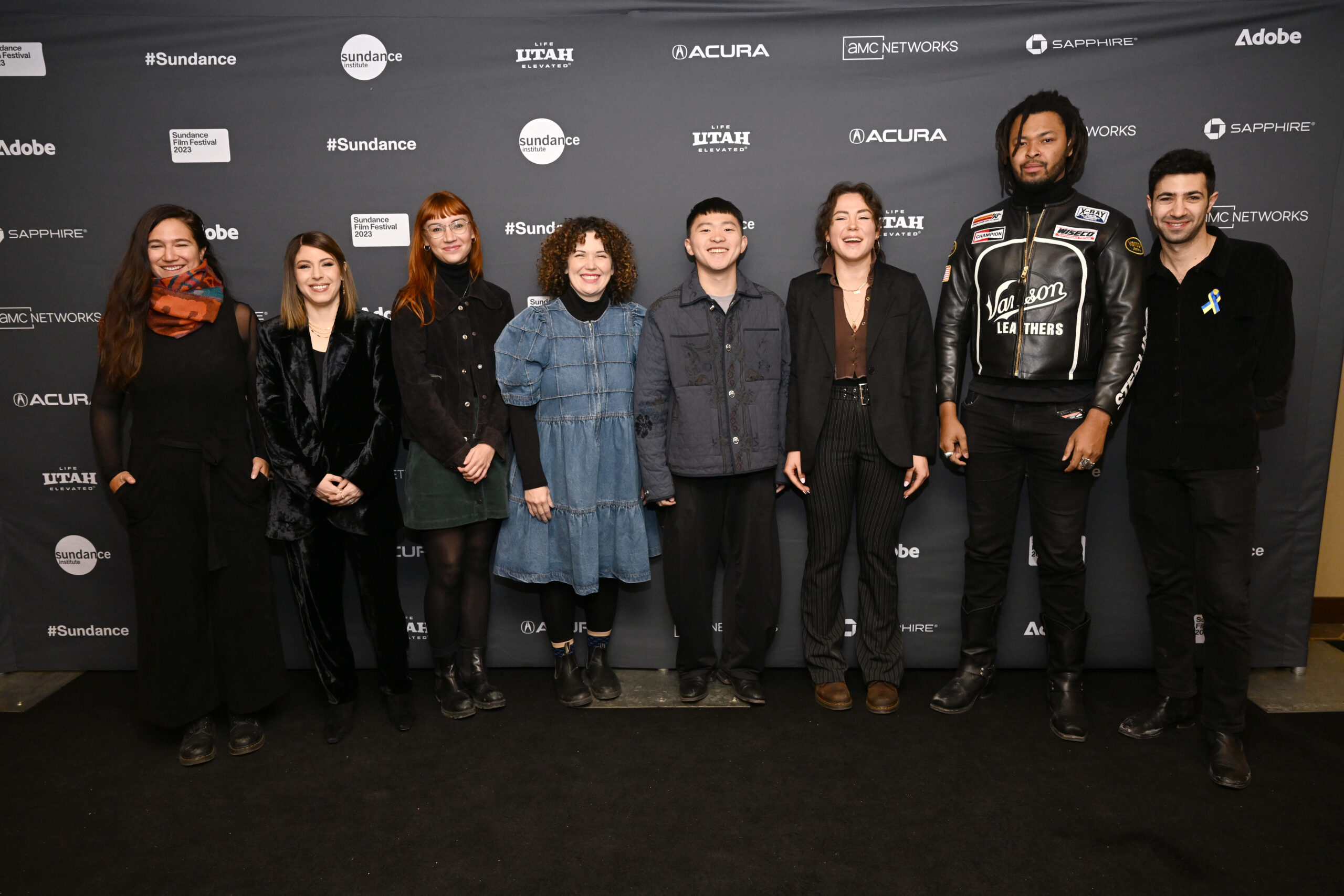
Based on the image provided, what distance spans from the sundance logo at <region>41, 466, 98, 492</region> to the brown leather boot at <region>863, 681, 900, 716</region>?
127 inches

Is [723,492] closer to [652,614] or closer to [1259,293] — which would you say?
[652,614]

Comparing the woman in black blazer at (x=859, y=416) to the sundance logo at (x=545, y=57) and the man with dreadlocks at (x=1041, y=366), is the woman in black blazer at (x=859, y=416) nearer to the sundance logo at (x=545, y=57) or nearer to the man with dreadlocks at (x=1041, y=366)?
the man with dreadlocks at (x=1041, y=366)

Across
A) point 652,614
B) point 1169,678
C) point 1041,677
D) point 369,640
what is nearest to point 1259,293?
point 1169,678

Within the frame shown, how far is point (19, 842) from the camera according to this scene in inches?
87.1

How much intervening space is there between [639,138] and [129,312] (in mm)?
1871

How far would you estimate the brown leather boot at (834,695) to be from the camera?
2.86 metres

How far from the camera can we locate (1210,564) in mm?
2508

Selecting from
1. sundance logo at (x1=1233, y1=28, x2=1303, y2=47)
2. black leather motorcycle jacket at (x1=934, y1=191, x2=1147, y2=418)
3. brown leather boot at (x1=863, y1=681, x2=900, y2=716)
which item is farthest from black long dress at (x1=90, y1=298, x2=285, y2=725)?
sundance logo at (x1=1233, y1=28, x2=1303, y2=47)

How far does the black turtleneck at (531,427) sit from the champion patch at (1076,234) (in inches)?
62.9

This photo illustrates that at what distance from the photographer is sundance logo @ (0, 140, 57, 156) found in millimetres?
2988

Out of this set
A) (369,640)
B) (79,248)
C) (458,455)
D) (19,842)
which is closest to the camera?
(19,842)

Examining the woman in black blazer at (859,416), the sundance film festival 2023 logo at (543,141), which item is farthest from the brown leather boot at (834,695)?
the sundance film festival 2023 logo at (543,141)

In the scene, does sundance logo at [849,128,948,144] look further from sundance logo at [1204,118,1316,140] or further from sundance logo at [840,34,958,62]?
sundance logo at [1204,118,1316,140]

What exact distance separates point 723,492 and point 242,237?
2.16m
